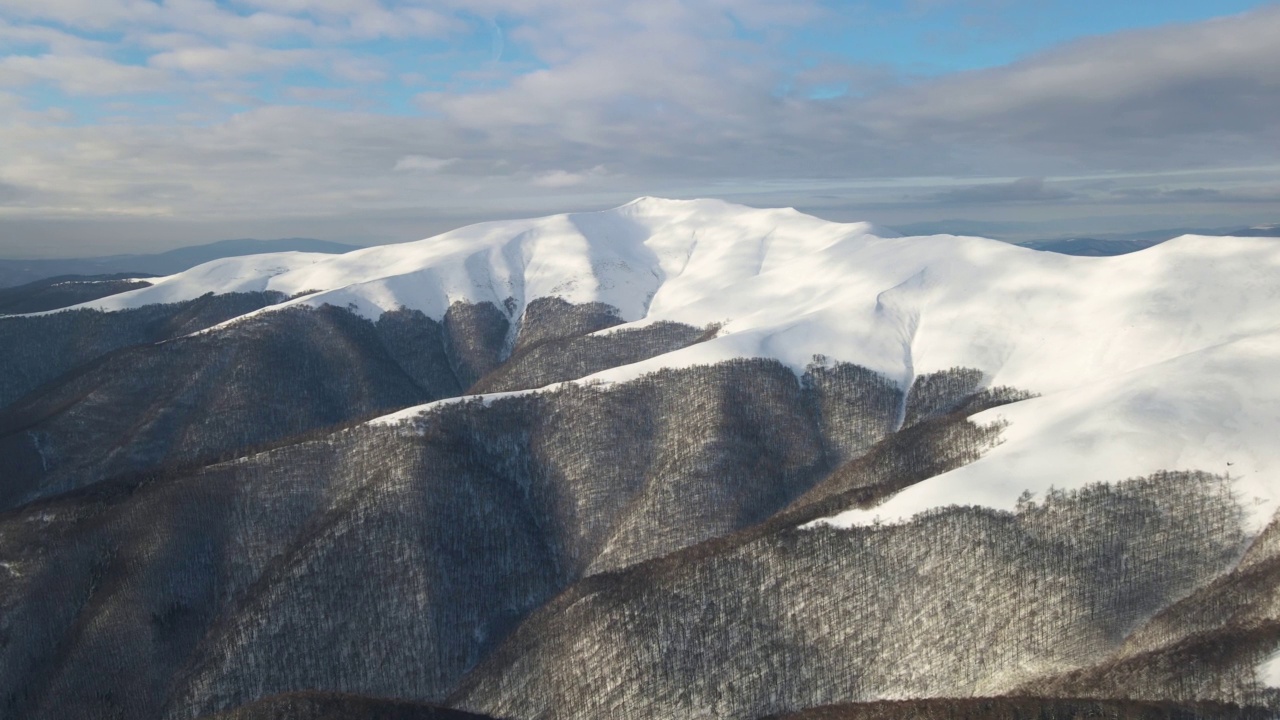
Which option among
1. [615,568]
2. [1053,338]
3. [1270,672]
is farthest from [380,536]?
[1053,338]

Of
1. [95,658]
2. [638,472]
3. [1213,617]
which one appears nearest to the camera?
[1213,617]

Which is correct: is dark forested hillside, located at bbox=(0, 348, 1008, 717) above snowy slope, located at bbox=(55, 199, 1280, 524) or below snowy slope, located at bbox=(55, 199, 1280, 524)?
below

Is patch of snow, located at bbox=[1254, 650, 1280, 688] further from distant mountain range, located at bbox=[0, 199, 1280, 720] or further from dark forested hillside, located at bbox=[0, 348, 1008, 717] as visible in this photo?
dark forested hillside, located at bbox=[0, 348, 1008, 717]

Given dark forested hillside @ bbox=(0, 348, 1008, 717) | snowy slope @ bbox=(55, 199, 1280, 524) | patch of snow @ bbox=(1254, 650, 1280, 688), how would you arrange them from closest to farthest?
patch of snow @ bbox=(1254, 650, 1280, 688)
snowy slope @ bbox=(55, 199, 1280, 524)
dark forested hillside @ bbox=(0, 348, 1008, 717)

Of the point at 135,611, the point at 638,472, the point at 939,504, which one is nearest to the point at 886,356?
the point at 638,472

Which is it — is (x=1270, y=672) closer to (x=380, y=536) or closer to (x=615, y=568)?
(x=615, y=568)

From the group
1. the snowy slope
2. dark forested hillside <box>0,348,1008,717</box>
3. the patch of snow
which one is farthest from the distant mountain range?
the snowy slope

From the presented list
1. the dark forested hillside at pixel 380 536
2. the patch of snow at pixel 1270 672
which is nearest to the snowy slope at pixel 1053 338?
the dark forested hillside at pixel 380 536

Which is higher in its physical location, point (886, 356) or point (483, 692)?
point (886, 356)

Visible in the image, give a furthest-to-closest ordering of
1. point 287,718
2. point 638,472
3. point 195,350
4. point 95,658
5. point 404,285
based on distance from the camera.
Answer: point 404,285 → point 195,350 → point 638,472 → point 95,658 → point 287,718

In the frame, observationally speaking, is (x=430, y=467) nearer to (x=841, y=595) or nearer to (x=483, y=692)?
(x=483, y=692)
